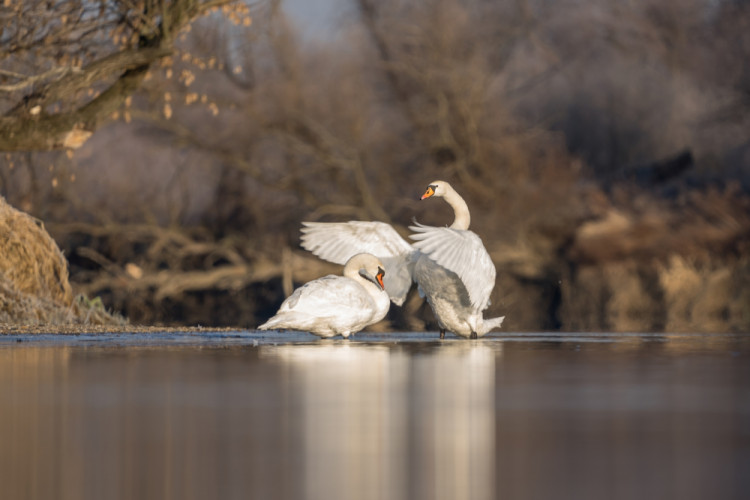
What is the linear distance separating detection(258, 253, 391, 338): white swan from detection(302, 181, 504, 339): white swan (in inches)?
25.9

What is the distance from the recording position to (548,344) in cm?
1087

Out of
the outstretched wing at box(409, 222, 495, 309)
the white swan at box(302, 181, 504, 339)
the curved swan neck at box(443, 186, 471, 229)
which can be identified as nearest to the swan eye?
the white swan at box(302, 181, 504, 339)

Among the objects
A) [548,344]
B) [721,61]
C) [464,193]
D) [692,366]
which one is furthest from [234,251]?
[692,366]

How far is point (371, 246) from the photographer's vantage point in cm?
1259

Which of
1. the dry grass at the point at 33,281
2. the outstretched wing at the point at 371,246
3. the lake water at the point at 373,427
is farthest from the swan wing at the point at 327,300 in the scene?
the dry grass at the point at 33,281

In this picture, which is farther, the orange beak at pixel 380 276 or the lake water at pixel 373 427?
the orange beak at pixel 380 276

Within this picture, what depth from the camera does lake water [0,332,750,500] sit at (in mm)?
3615

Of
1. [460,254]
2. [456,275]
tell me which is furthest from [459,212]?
[460,254]

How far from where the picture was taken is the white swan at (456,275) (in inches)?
430

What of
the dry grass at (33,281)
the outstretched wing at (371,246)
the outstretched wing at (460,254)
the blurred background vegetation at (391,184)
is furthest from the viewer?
the blurred background vegetation at (391,184)

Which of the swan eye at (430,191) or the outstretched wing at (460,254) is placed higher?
the swan eye at (430,191)

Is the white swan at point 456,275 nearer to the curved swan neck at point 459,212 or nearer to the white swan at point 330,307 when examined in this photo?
the curved swan neck at point 459,212

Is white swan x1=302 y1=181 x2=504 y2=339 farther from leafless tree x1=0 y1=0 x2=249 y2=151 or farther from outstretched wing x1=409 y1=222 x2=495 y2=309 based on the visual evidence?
leafless tree x1=0 y1=0 x2=249 y2=151

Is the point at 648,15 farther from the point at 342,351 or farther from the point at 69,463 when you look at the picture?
the point at 69,463
